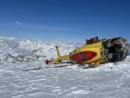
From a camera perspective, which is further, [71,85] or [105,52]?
[105,52]

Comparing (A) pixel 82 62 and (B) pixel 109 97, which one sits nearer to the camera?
(B) pixel 109 97

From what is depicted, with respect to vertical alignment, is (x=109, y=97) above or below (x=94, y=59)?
below

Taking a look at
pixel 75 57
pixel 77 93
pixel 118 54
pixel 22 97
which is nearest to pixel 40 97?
pixel 22 97

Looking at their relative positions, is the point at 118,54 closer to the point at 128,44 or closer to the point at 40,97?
the point at 128,44

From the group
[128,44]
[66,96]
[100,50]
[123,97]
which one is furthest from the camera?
[128,44]

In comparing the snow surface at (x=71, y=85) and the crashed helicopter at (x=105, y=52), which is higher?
the crashed helicopter at (x=105, y=52)

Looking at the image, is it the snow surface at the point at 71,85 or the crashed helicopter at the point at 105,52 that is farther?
the crashed helicopter at the point at 105,52

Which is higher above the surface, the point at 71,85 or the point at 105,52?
the point at 105,52

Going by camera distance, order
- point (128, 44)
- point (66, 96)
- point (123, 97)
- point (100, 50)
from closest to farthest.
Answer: point (123, 97) → point (66, 96) → point (100, 50) → point (128, 44)

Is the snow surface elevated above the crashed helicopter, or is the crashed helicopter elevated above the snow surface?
the crashed helicopter

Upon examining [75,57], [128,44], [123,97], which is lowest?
[123,97]

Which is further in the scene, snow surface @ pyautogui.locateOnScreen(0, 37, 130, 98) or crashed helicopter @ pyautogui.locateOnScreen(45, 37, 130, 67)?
crashed helicopter @ pyautogui.locateOnScreen(45, 37, 130, 67)
